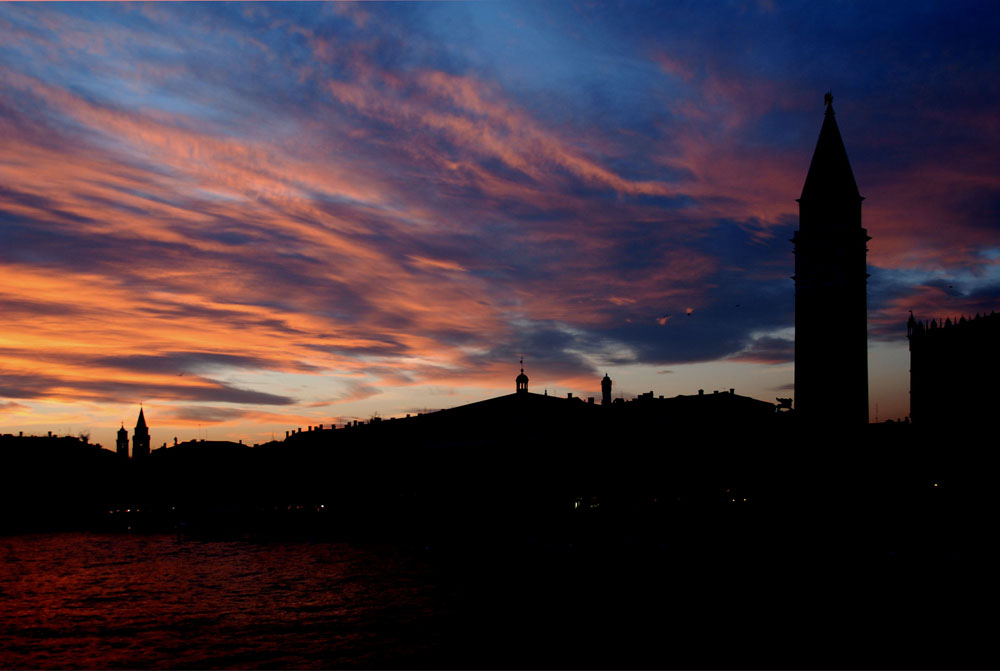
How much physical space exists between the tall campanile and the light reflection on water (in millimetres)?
34569

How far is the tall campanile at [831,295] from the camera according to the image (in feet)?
236

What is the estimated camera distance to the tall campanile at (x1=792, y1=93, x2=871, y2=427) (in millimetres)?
71938

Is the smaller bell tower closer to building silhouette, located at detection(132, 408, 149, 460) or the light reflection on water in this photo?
the light reflection on water

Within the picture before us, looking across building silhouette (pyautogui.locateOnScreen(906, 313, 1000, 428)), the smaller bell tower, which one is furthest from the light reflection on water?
building silhouette (pyautogui.locateOnScreen(906, 313, 1000, 428))

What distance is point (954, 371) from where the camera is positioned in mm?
80938

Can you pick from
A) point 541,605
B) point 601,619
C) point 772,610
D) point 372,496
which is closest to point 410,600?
point 541,605

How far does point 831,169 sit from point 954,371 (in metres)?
22.2

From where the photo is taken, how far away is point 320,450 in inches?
4830

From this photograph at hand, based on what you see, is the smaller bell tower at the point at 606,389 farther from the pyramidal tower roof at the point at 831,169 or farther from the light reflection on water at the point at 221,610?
the light reflection on water at the point at 221,610

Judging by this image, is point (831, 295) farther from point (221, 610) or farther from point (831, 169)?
point (221, 610)

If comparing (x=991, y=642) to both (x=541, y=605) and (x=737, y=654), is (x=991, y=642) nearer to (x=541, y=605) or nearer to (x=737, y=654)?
(x=737, y=654)

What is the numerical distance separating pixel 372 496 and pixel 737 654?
78204mm

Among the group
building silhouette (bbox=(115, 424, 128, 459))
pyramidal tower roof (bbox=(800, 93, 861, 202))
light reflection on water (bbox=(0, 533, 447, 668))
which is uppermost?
pyramidal tower roof (bbox=(800, 93, 861, 202))

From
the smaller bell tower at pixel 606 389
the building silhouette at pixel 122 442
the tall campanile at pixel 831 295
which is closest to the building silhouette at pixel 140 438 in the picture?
the building silhouette at pixel 122 442
